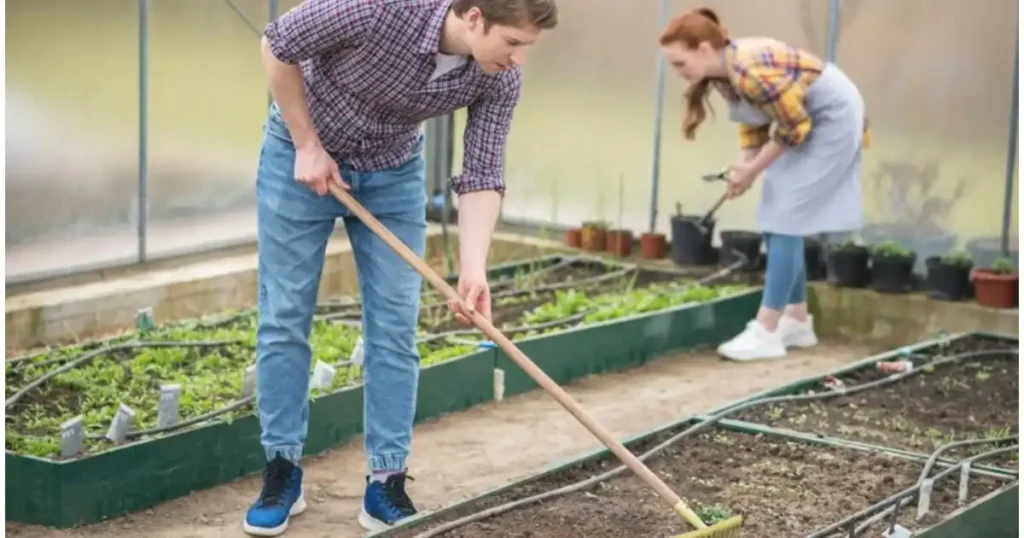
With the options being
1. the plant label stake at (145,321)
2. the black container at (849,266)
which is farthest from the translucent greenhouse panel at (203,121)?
the black container at (849,266)

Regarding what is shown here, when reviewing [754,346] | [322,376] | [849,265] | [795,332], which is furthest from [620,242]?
[322,376]

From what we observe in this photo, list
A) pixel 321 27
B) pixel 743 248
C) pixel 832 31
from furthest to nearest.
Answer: pixel 743 248 → pixel 832 31 → pixel 321 27

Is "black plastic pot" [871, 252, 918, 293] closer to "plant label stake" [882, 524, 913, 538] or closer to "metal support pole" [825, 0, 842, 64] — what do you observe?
"metal support pole" [825, 0, 842, 64]

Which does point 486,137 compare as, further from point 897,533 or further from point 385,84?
point 897,533

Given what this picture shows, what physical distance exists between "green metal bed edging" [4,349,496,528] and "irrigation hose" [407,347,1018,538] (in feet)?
2.95

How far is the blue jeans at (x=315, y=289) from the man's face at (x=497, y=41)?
499mm

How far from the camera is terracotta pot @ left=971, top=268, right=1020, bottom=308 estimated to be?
20.5 feet

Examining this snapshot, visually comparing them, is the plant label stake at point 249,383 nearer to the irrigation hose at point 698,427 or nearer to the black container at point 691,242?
the irrigation hose at point 698,427

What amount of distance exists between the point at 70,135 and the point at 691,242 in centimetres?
274

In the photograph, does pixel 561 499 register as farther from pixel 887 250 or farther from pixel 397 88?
pixel 887 250

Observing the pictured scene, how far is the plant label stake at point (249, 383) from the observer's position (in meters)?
4.49

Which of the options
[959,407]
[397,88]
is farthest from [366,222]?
[959,407]

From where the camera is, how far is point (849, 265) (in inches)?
261

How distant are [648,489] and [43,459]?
4.98 feet
